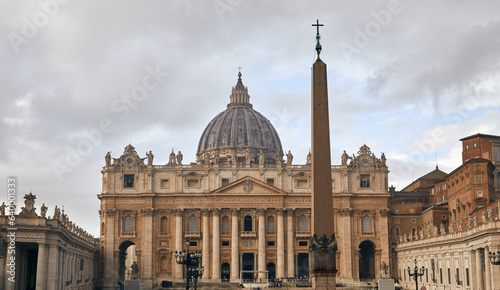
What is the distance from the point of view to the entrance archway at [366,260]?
101 m

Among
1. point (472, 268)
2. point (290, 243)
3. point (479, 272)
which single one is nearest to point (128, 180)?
point (290, 243)

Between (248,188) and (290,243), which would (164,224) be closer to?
(248,188)

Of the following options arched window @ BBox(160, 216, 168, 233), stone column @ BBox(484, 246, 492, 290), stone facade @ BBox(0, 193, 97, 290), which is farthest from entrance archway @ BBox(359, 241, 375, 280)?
stone facade @ BBox(0, 193, 97, 290)

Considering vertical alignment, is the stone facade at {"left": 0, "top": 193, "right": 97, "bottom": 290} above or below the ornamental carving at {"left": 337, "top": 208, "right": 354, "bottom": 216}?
below

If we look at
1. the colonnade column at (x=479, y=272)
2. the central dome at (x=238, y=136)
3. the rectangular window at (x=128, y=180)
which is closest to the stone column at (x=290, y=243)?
the rectangular window at (x=128, y=180)

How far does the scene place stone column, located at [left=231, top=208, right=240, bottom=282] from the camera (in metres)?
97.0

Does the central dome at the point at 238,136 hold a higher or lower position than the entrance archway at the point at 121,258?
higher

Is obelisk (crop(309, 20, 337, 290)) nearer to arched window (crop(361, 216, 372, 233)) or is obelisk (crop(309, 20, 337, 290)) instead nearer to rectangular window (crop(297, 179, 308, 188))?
rectangular window (crop(297, 179, 308, 188))

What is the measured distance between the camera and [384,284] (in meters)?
76.4

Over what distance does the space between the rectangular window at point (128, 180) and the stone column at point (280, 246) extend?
20138mm

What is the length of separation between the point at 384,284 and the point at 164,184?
118ft

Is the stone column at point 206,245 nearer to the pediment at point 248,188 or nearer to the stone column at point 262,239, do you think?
the pediment at point 248,188

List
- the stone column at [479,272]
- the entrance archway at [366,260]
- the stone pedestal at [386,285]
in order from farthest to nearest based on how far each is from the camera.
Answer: the entrance archway at [366,260] < the stone pedestal at [386,285] < the stone column at [479,272]

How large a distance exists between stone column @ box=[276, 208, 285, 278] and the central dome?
1363 inches
